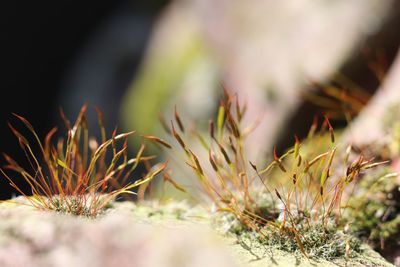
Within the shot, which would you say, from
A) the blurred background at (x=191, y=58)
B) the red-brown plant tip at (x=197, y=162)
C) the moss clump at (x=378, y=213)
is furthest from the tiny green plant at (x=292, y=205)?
the blurred background at (x=191, y=58)

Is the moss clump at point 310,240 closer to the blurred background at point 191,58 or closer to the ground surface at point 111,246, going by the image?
the ground surface at point 111,246

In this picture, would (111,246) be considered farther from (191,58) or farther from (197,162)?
(191,58)

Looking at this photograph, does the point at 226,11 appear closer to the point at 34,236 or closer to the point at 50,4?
the point at 50,4

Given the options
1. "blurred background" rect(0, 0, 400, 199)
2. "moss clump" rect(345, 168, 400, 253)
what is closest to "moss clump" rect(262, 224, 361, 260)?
"moss clump" rect(345, 168, 400, 253)

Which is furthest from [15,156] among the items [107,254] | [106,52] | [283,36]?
[107,254]

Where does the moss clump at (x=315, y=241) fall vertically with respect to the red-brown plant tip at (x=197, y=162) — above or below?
below

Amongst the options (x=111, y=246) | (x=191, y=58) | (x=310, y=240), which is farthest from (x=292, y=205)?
(x=191, y=58)
